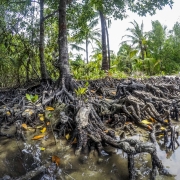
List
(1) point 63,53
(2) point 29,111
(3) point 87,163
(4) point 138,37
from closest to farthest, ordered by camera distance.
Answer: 1. (3) point 87,163
2. (2) point 29,111
3. (1) point 63,53
4. (4) point 138,37

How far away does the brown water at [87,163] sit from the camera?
213 cm

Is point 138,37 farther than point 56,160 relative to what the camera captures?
Yes

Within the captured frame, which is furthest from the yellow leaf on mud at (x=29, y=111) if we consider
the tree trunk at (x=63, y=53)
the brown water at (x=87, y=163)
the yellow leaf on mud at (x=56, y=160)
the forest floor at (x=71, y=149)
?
the yellow leaf on mud at (x=56, y=160)

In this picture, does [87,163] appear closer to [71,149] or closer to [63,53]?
[71,149]

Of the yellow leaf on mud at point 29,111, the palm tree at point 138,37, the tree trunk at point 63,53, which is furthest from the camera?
the palm tree at point 138,37

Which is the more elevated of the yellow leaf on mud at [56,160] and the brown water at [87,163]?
the yellow leaf on mud at [56,160]

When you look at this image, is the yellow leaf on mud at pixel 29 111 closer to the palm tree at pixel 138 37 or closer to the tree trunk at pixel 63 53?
the tree trunk at pixel 63 53

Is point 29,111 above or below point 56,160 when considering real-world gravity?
above

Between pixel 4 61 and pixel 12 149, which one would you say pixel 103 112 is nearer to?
pixel 12 149

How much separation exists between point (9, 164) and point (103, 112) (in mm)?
2200

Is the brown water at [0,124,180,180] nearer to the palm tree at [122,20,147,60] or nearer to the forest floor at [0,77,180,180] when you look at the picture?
the forest floor at [0,77,180,180]

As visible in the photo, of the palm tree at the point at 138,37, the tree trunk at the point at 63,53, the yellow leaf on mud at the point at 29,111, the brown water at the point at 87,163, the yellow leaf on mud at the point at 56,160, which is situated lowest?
the brown water at the point at 87,163

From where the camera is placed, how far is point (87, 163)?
7.89ft

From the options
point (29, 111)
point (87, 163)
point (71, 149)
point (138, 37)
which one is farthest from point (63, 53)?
point (138, 37)
